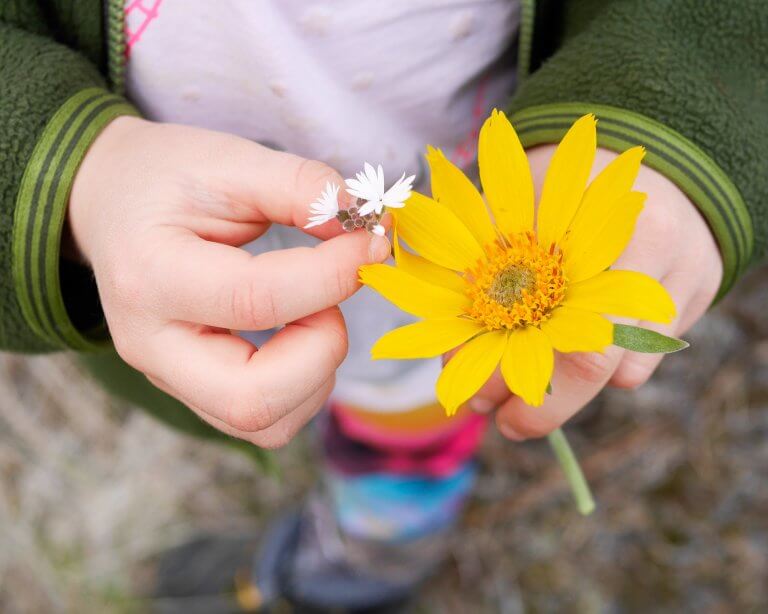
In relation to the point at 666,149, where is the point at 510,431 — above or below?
below

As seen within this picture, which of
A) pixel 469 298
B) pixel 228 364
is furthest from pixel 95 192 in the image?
pixel 469 298

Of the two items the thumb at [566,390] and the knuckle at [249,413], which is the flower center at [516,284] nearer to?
the thumb at [566,390]

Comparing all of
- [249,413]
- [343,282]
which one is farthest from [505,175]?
[249,413]

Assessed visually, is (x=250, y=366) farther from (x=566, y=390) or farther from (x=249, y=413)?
(x=566, y=390)

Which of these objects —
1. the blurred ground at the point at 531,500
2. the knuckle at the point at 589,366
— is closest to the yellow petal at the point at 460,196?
the knuckle at the point at 589,366

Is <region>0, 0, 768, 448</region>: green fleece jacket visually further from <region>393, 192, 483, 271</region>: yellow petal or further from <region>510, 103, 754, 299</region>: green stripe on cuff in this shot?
<region>393, 192, 483, 271</region>: yellow petal

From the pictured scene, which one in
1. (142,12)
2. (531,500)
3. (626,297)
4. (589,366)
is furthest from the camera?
(531,500)

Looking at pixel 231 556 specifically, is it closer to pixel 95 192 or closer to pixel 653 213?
pixel 95 192

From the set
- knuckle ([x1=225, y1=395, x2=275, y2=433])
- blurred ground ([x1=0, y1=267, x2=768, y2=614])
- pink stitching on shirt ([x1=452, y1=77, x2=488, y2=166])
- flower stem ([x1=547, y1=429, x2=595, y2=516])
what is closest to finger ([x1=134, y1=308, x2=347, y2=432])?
knuckle ([x1=225, y1=395, x2=275, y2=433])
